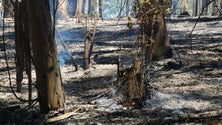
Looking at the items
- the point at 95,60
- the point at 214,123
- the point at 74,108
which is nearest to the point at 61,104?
the point at 74,108

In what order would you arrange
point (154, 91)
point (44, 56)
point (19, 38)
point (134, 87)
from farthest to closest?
point (19, 38)
point (154, 91)
point (134, 87)
point (44, 56)

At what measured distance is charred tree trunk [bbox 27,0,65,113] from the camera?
5.84 m

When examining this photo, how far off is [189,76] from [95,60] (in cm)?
359

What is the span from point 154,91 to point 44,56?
6.38ft

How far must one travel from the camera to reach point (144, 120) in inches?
221

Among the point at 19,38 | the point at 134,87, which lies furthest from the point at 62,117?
the point at 19,38

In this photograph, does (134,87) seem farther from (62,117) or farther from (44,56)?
(44,56)

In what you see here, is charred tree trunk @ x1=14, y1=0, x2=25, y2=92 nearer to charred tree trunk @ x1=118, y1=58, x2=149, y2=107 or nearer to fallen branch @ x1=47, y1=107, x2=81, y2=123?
fallen branch @ x1=47, y1=107, x2=81, y2=123

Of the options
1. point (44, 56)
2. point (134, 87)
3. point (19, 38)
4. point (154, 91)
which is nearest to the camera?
point (44, 56)

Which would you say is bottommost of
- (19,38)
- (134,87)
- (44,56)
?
(134,87)

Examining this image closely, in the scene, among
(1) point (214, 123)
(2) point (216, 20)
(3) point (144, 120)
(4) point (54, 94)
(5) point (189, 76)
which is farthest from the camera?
(2) point (216, 20)

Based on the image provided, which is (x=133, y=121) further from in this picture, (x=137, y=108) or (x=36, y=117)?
(x=36, y=117)

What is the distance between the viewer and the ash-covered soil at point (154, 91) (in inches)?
229

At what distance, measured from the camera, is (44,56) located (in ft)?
19.4
